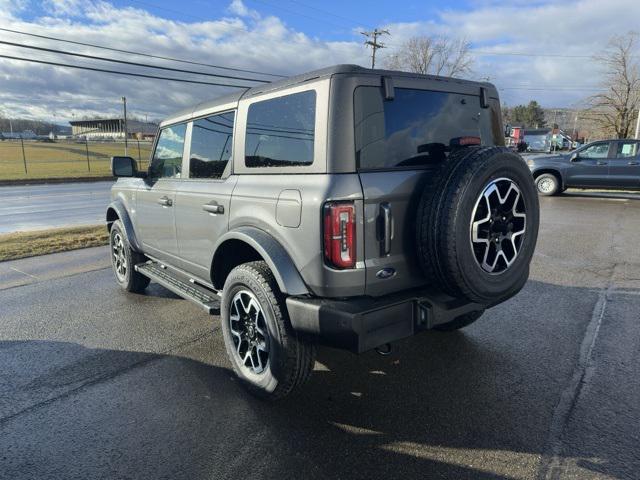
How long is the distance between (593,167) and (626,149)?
94cm

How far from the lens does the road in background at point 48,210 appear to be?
10.9 meters

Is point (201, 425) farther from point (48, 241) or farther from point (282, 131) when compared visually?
point (48, 241)

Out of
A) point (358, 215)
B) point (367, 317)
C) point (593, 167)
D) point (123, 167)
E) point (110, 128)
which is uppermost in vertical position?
point (110, 128)

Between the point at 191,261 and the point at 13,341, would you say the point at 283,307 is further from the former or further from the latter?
the point at 13,341

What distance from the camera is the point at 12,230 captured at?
33.1 ft

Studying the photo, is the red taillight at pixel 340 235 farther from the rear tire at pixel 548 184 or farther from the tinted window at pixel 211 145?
the rear tire at pixel 548 184

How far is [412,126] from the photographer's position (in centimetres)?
291

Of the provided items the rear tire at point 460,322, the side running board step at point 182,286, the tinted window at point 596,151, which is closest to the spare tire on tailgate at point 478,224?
the rear tire at point 460,322

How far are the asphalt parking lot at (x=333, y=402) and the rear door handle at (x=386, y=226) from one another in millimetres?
1065

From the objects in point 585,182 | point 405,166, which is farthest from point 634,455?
point 585,182

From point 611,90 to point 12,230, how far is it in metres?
35.7

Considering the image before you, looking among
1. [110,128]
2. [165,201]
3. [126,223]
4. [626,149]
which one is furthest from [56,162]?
[110,128]

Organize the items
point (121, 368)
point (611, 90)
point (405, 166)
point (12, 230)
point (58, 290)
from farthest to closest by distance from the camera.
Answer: point (611, 90) → point (12, 230) → point (58, 290) → point (121, 368) → point (405, 166)

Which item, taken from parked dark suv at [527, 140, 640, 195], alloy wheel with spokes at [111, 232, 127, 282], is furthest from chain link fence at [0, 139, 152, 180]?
parked dark suv at [527, 140, 640, 195]
